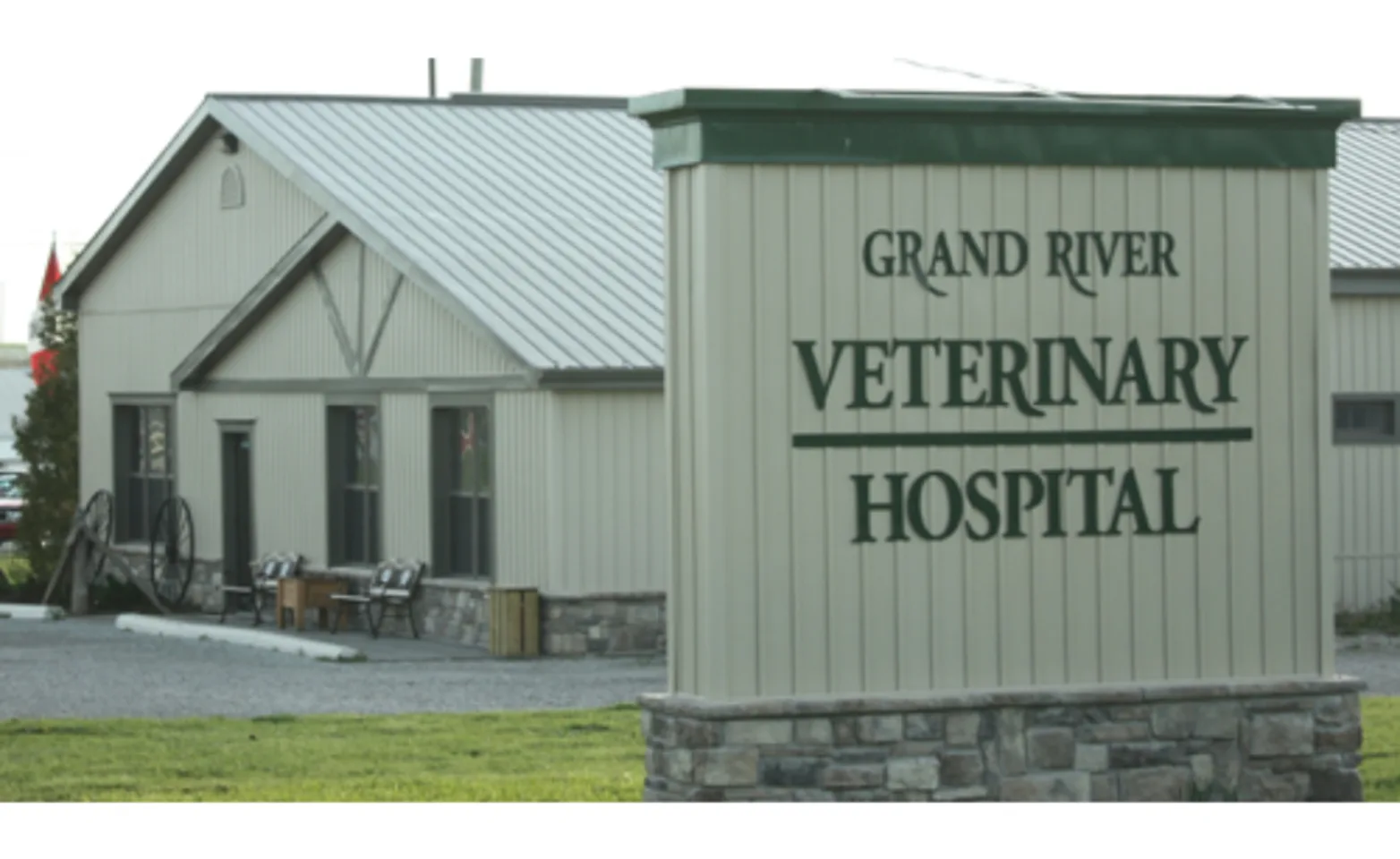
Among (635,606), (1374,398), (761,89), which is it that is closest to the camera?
(761,89)

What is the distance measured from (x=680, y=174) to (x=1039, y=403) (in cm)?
205

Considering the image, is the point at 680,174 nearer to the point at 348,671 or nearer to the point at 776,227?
the point at 776,227

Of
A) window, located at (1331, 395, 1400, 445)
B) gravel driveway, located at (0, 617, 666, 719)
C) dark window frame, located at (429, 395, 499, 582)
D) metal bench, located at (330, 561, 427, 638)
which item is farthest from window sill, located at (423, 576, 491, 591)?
window, located at (1331, 395, 1400, 445)

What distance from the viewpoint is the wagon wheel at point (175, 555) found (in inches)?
1231

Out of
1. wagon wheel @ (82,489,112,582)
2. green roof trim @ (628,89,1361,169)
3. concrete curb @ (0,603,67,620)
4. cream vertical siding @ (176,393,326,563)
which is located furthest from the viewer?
wagon wheel @ (82,489,112,582)

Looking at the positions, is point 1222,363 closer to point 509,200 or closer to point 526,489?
point 526,489

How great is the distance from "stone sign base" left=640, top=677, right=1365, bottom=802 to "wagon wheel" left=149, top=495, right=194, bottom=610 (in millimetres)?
19884

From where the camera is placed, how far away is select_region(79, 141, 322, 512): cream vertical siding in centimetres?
2970

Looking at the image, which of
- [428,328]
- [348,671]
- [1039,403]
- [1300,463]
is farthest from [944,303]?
[428,328]

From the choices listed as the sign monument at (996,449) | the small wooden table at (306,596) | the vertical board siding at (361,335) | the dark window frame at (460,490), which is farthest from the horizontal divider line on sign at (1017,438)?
the small wooden table at (306,596)

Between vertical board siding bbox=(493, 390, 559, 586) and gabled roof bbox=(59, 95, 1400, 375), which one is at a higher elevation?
gabled roof bbox=(59, 95, 1400, 375)

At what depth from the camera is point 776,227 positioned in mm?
11906

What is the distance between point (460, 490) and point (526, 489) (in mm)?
1722

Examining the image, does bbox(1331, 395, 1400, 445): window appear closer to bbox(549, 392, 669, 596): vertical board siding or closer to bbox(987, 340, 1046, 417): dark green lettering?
bbox(549, 392, 669, 596): vertical board siding
